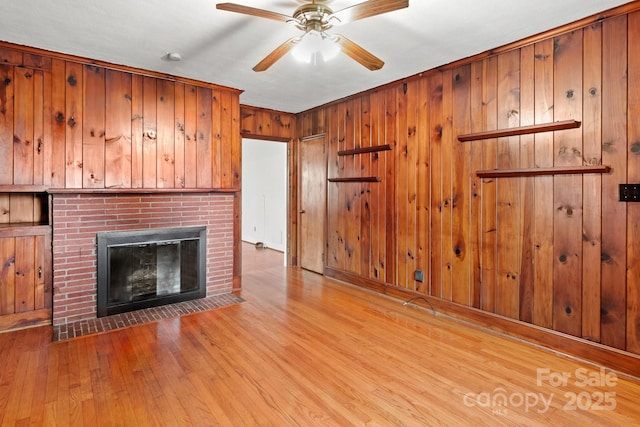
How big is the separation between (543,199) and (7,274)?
4432mm

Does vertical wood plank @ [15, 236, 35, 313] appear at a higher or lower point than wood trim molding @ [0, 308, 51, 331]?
higher

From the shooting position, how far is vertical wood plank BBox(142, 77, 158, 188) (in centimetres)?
361

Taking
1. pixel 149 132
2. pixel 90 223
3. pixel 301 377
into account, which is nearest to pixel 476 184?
pixel 301 377

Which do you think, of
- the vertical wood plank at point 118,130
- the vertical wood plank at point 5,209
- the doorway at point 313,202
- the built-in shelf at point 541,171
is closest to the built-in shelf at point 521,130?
the built-in shelf at point 541,171

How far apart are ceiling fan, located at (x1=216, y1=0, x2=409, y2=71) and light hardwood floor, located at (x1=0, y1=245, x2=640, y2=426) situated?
2.14 metres

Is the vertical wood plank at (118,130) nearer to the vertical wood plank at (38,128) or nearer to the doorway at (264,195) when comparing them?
the vertical wood plank at (38,128)

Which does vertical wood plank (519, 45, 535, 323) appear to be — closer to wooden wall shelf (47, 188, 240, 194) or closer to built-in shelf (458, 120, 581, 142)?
built-in shelf (458, 120, 581, 142)

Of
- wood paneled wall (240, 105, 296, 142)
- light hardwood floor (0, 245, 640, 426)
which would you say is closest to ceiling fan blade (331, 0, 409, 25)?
light hardwood floor (0, 245, 640, 426)

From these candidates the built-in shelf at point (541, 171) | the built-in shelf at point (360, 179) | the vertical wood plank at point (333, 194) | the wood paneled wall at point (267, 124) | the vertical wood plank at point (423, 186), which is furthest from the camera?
the wood paneled wall at point (267, 124)

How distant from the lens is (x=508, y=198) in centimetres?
300

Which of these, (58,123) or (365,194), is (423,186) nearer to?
(365,194)

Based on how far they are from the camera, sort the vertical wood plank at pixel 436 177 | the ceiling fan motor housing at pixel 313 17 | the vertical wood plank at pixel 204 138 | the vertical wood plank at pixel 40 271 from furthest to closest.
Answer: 1. the vertical wood plank at pixel 204 138
2. the vertical wood plank at pixel 436 177
3. the vertical wood plank at pixel 40 271
4. the ceiling fan motor housing at pixel 313 17

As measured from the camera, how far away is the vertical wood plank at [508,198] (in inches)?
116

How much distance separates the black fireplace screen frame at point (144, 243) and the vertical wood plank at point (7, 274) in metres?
0.62
